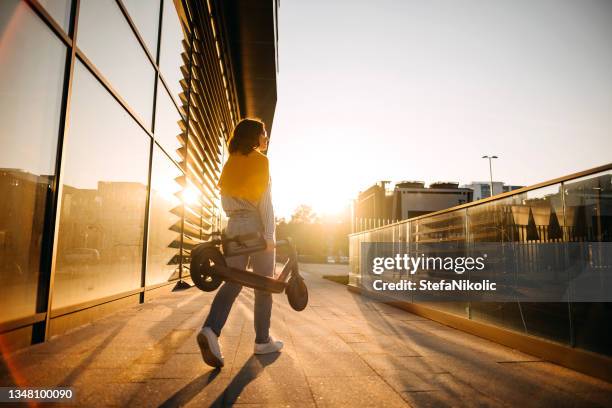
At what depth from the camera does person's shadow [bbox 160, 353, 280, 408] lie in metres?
2.17

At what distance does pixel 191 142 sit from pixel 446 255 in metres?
5.48

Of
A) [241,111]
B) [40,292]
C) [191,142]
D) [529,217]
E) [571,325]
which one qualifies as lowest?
[571,325]

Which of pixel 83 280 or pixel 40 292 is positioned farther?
pixel 83 280

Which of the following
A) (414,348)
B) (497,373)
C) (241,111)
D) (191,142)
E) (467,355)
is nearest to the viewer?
(497,373)

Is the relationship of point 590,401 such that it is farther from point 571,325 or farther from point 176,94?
point 176,94

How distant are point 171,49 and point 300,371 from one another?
628 centimetres

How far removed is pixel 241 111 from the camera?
46.7 ft

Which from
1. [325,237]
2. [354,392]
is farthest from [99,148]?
[325,237]

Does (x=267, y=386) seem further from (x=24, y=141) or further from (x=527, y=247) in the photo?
(x=527, y=247)

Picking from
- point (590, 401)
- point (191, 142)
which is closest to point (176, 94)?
point (191, 142)

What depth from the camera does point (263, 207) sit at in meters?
3.15

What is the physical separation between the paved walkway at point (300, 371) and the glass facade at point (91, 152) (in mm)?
574

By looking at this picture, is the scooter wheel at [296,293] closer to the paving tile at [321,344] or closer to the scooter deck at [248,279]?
the scooter deck at [248,279]

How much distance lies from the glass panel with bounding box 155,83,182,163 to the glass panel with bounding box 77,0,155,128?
0.39 meters
